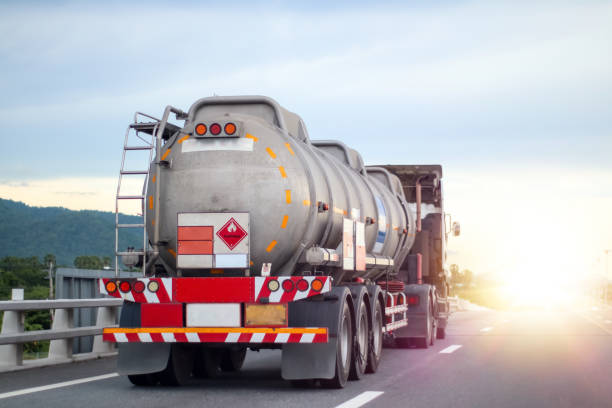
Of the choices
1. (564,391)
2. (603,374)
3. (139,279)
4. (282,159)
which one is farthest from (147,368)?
(603,374)

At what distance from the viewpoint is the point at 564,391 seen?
10188mm

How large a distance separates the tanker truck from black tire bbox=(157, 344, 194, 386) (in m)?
0.02

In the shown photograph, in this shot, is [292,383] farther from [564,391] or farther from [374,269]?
[374,269]

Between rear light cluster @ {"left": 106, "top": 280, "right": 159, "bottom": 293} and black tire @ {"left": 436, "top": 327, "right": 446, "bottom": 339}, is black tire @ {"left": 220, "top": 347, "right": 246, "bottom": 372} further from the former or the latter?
black tire @ {"left": 436, "top": 327, "right": 446, "bottom": 339}

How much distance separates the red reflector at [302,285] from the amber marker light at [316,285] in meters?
0.05

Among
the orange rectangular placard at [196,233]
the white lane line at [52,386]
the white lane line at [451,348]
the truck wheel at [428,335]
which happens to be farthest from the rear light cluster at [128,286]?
the truck wheel at [428,335]

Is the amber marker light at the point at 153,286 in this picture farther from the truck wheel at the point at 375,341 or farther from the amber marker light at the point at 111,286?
the truck wheel at the point at 375,341

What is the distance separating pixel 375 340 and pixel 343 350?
199 cm

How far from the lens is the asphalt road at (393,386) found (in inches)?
357

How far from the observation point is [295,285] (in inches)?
386

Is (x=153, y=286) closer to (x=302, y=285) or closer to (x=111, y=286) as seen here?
(x=111, y=286)

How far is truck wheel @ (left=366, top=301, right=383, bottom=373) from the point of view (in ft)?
40.4

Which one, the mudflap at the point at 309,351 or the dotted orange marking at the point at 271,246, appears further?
the dotted orange marking at the point at 271,246

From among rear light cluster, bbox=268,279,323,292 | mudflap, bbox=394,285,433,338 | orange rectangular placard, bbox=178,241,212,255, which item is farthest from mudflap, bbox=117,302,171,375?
mudflap, bbox=394,285,433,338
